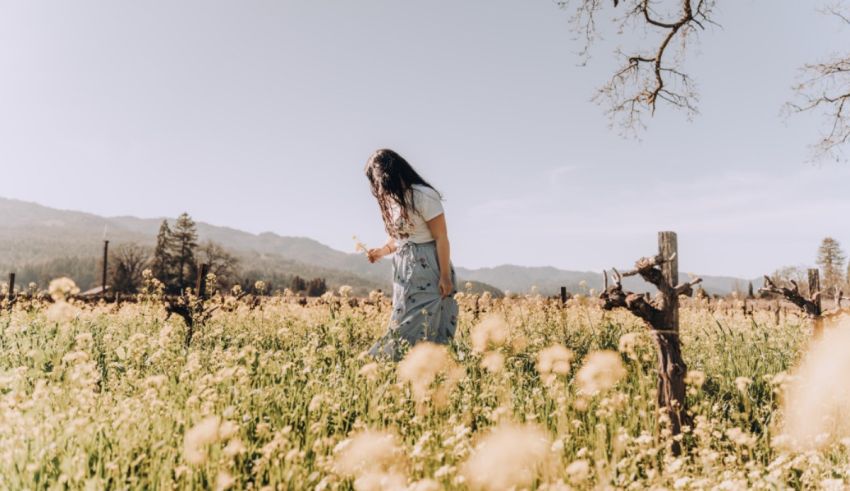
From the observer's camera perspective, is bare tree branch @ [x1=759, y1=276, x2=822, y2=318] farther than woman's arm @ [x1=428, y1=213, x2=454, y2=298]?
Yes

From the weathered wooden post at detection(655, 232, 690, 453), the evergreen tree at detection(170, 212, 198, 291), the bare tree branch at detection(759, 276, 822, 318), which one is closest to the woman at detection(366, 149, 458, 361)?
the weathered wooden post at detection(655, 232, 690, 453)

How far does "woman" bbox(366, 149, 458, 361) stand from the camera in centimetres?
496

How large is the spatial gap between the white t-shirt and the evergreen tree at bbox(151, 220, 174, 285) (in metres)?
71.2

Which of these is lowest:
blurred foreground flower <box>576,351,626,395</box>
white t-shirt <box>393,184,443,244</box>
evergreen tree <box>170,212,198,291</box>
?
blurred foreground flower <box>576,351,626,395</box>

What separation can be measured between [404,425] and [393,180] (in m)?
2.24

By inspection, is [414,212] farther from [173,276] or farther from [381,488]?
[173,276]

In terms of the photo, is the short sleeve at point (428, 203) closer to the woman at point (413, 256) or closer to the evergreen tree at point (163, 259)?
the woman at point (413, 256)

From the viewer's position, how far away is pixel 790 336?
22.7ft

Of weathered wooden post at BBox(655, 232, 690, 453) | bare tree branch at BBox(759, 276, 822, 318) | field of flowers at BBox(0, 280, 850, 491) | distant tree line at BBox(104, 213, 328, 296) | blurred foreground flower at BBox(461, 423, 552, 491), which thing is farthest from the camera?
distant tree line at BBox(104, 213, 328, 296)

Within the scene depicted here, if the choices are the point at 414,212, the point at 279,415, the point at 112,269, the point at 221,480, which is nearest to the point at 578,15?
the point at 414,212

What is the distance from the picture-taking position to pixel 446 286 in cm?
512

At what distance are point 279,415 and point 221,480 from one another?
111cm

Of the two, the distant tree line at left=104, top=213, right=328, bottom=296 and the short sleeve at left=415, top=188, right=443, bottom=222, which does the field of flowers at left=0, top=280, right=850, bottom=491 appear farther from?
the distant tree line at left=104, top=213, right=328, bottom=296

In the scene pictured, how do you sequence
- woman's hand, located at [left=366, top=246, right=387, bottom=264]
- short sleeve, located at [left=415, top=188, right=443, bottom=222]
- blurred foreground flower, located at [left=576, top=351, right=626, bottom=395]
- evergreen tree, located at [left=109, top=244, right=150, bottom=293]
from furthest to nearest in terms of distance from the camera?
evergreen tree, located at [left=109, top=244, right=150, bottom=293]
woman's hand, located at [left=366, top=246, right=387, bottom=264]
short sleeve, located at [left=415, top=188, right=443, bottom=222]
blurred foreground flower, located at [left=576, top=351, right=626, bottom=395]
